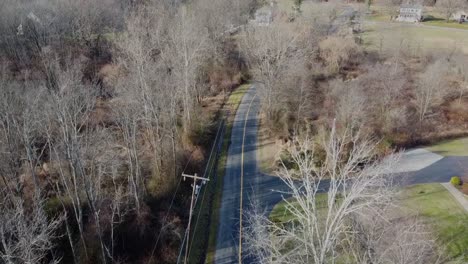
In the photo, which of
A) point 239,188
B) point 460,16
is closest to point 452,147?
point 239,188

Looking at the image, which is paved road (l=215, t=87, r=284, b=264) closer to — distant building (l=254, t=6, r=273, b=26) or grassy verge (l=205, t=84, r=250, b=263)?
grassy verge (l=205, t=84, r=250, b=263)

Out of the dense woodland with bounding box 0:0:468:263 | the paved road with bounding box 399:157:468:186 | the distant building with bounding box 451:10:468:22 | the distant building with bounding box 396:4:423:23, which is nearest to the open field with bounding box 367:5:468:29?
the distant building with bounding box 396:4:423:23

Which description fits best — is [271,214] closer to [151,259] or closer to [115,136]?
[151,259]

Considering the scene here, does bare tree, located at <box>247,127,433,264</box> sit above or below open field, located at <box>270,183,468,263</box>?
above

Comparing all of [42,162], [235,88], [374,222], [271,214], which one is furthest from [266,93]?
[374,222]

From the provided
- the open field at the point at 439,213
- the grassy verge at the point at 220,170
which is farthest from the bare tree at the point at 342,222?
the grassy verge at the point at 220,170

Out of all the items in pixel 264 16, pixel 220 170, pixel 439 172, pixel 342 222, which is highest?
pixel 264 16

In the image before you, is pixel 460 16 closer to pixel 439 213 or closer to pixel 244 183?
pixel 439 213

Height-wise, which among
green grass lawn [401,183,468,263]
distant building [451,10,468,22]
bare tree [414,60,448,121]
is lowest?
green grass lawn [401,183,468,263]
